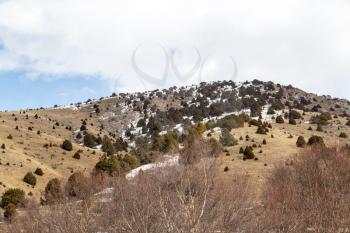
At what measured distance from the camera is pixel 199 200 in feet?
92.0

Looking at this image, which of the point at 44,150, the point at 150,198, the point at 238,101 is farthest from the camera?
the point at 238,101

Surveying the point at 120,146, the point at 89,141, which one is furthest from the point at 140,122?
A: the point at 120,146

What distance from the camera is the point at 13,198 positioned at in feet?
196

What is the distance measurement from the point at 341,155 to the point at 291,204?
21.4 metres

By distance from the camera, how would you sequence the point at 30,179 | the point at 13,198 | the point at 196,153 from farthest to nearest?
the point at 30,179 → the point at 13,198 → the point at 196,153

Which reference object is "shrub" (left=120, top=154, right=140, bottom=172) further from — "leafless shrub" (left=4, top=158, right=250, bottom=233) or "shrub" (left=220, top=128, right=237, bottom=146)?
"leafless shrub" (left=4, top=158, right=250, bottom=233)

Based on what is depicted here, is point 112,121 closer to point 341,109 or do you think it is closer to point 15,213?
point 341,109

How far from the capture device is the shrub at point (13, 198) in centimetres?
5898

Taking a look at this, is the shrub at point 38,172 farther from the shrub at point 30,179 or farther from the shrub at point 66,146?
the shrub at point 66,146

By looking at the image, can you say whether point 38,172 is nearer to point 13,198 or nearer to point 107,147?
point 13,198

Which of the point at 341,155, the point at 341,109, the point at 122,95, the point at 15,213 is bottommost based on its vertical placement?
the point at 15,213

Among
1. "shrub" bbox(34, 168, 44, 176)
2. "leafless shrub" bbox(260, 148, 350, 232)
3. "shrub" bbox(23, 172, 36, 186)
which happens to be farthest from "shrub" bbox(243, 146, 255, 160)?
"shrub" bbox(34, 168, 44, 176)

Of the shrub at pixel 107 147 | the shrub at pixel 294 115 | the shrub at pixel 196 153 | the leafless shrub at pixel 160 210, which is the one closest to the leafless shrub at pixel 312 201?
the leafless shrub at pixel 160 210

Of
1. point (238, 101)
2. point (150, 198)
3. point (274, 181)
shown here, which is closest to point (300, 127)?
point (238, 101)
